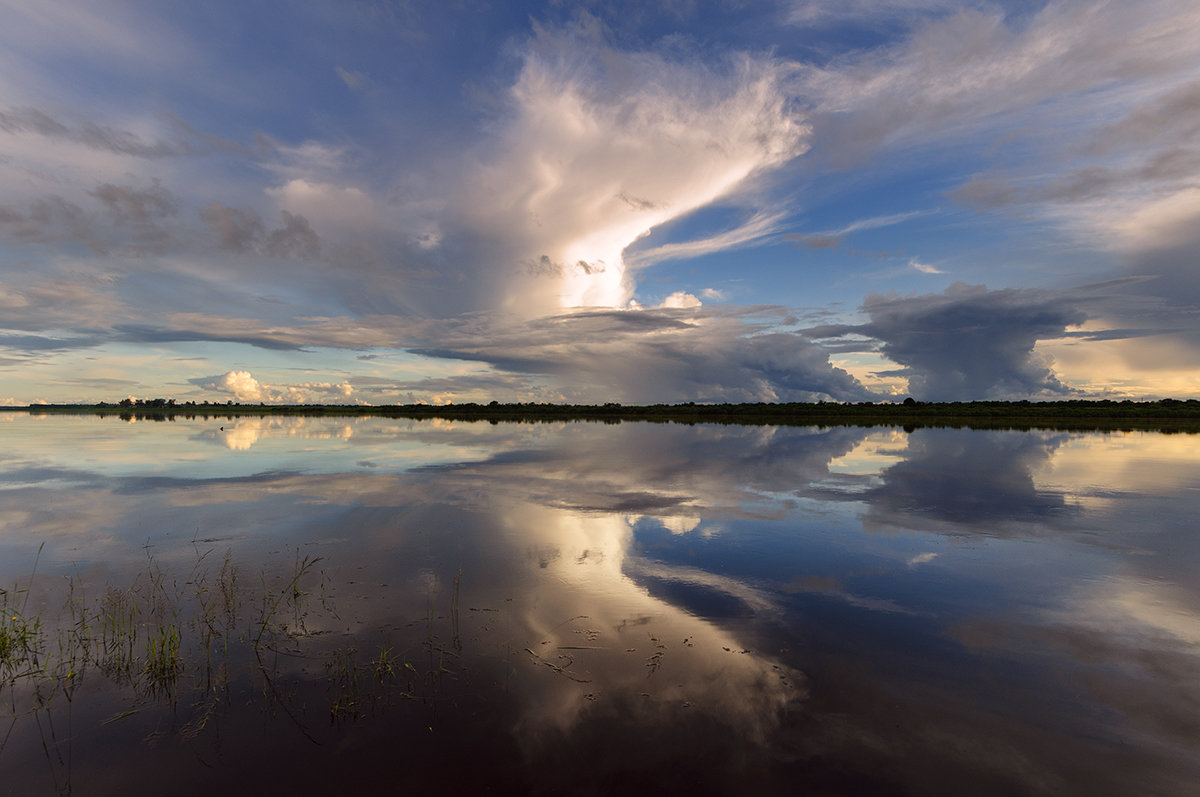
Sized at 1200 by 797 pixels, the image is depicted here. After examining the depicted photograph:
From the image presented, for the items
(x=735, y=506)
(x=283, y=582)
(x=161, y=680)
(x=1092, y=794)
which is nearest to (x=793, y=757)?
(x=1092, y=794)

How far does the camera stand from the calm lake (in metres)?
6.12

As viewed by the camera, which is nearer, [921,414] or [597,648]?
[597,648]

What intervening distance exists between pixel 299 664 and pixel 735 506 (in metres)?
15.5

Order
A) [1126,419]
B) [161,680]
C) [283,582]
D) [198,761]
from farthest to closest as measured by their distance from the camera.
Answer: [1126,419] < [283,582] < [161,680] < [198,761]

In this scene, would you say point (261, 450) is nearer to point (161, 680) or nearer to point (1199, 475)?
point (161, 680)

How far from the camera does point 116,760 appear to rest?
243 inches

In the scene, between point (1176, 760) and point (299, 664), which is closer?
point (1176, 760)

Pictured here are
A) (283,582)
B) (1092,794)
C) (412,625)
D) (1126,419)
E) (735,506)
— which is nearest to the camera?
(1092,794)

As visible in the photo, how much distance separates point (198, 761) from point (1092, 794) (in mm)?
9714

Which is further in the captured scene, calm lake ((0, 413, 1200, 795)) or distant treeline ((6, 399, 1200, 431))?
distant treeline ((6, 399, 1200, 431))

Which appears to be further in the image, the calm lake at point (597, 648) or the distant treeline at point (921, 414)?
the distant treeline at point (921, 414)

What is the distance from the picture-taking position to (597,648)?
892 centimetres

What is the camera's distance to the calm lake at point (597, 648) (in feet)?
20.1

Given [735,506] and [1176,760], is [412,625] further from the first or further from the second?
[735,506]
